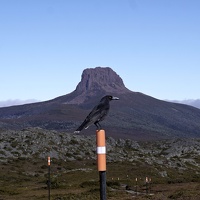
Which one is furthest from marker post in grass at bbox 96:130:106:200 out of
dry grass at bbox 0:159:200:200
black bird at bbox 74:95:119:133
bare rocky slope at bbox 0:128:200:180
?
bare rocky slope at bbox 0:128:200:180

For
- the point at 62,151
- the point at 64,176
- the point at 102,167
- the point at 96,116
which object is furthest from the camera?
the point at 62,151

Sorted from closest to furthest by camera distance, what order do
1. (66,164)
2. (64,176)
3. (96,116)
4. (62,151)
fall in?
(96,116), (64,176), (66,164), (62,151)

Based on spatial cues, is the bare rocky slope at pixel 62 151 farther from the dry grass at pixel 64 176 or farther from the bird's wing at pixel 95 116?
the bird's wing at pixel 95 116

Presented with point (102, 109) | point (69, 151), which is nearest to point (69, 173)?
point (69, 151)

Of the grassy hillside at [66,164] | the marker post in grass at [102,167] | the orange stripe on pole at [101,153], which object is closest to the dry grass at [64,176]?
the grassy hillside at [66,164]

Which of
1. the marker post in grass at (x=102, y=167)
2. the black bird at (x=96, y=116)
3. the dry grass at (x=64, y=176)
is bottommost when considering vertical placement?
the dry grass at (x=64, y=176)

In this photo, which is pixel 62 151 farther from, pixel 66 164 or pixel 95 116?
pixel 95 116

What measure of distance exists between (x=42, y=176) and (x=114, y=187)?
29.6 meters

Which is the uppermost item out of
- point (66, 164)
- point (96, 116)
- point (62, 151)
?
point (96, 116)

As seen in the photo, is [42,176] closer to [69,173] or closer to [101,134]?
[69,173]

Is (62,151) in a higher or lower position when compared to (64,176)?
higher

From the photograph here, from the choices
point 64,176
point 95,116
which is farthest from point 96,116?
point 64,176

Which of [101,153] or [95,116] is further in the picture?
[95,116]

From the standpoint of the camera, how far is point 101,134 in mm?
10164
